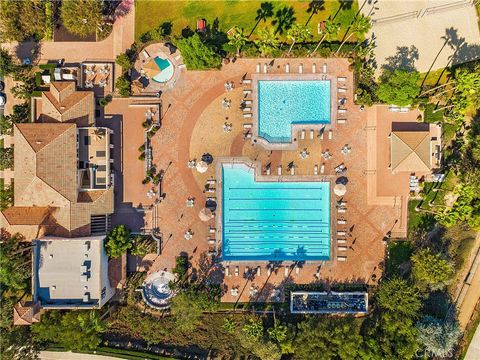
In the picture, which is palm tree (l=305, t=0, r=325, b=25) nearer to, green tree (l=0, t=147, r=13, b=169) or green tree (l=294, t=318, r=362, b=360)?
green tree (l=294, t=318, r=362, b=360)

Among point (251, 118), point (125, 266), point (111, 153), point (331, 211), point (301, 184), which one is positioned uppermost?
point (251, 118)

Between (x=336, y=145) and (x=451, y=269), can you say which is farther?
(x=336, y=145)

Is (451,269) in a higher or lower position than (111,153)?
lower

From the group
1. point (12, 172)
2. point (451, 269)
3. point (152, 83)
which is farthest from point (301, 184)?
point (12, 172)

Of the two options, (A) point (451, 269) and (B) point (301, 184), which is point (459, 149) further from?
(B) point (301, 184)

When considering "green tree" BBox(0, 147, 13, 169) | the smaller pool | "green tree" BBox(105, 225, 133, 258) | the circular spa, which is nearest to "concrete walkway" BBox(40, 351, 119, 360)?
the circular spa

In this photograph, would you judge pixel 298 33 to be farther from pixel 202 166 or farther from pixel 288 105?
pixel 202 166
